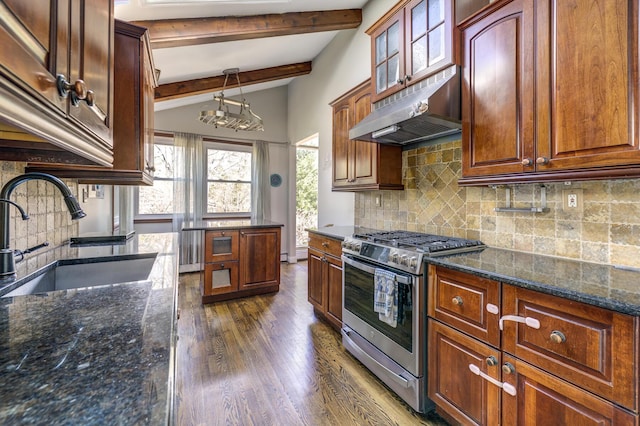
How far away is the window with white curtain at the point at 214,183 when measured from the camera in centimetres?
485

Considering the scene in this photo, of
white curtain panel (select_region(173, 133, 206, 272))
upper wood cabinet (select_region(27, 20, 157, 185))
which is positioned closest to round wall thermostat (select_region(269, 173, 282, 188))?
white curtain panel (select_region(173, 133, 206, 272))

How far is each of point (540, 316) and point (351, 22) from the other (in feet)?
12.0

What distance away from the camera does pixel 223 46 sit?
3.33 meters

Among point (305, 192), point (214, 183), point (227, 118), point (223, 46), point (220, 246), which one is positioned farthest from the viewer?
point (305, 192)

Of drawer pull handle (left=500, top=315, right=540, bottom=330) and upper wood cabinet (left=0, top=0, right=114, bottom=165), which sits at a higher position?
upper wood cabinet (left=0, top=0, right=114, bottom=165)

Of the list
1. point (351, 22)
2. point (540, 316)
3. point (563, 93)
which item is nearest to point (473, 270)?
point (540, 316)

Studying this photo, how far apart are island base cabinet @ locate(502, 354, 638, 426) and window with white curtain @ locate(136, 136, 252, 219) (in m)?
4.91

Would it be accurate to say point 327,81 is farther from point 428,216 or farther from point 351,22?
point 428,216

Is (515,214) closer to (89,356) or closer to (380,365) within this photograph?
(380,365)

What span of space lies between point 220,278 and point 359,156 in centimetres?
226

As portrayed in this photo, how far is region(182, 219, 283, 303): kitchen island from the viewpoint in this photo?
11.5ft

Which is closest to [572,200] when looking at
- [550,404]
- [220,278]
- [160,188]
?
[550,404]

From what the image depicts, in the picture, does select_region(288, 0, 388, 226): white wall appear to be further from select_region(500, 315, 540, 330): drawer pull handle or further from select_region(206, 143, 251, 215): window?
select_region(500, 315, 540, 330): drawer pull handle

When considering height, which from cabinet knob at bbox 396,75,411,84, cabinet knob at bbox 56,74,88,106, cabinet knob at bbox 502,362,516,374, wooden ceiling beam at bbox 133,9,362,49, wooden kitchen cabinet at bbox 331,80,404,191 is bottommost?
cabinet knob at bbox 502,362,516,374
